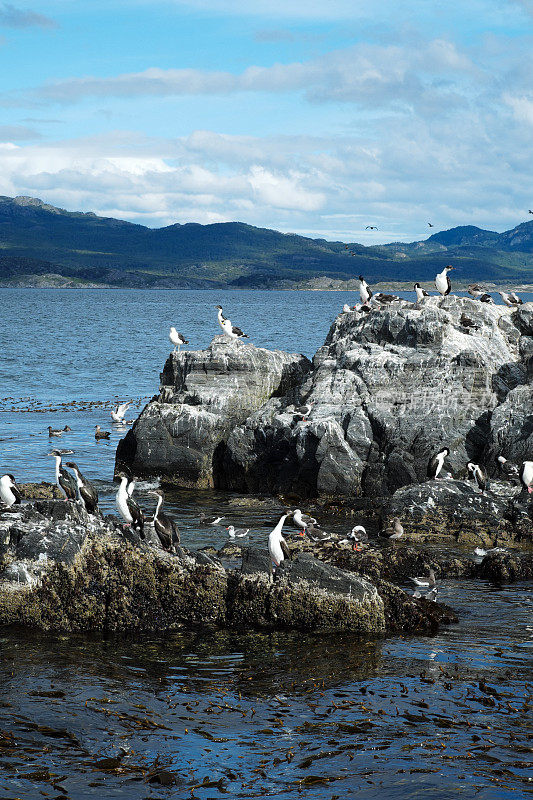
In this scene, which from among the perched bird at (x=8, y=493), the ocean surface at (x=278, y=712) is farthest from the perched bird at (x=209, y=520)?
the ocean surface at (x=278, y=712)

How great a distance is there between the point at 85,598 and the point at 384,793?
25.8ft

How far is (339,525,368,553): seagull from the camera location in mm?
22750

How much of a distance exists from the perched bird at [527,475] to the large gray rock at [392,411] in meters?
2.31

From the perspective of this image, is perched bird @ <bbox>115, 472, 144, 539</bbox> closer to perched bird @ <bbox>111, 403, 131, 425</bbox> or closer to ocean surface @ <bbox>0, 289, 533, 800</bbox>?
ocean surface @ <bbox>0, 289, 533, 800</bbox>

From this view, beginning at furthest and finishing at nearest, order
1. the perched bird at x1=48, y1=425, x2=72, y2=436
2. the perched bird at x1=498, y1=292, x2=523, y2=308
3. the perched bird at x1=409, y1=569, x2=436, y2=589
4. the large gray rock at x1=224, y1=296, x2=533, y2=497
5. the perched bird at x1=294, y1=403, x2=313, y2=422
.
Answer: the perched bird at x1=48, y1=425, x2=72, y2=436 → the perched bird at x1=498, y1=292, x2=523, y2=308 → the perched bird at x1=294, y1=403, x2=313, y2=422 → the large gray rock at x1=224, y1=296, x2=533, y2=497 → the perched bird at x1=409, y1=569, x2=436, y2=589

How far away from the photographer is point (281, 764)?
1153cm

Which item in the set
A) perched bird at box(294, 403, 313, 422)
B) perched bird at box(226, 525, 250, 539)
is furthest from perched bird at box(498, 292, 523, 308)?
perched bird at box(226, 525, 250, 539)

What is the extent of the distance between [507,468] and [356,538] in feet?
24.9

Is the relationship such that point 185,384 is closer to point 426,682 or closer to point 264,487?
point 264,487

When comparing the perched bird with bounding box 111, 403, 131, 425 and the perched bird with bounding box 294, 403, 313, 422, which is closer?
the perched bird with bounding box 294, 403, 313, 422

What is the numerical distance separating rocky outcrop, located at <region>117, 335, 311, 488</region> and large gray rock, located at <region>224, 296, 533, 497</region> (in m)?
0.99

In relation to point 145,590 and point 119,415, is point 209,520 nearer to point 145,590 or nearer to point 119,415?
point 145,590

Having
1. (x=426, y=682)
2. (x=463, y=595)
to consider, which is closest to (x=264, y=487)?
(x=463, y=595)

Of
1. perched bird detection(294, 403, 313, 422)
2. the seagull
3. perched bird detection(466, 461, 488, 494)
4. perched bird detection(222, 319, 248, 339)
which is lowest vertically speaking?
the seagull
